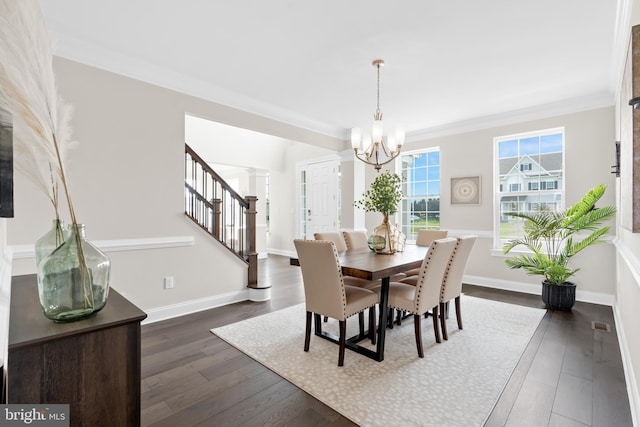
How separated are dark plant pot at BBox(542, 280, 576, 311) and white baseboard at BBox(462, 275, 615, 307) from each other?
52cm

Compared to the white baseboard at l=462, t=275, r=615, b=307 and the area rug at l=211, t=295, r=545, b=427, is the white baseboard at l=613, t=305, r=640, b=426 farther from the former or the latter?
the white baseboard at l=462, t=275, r=615, b=307

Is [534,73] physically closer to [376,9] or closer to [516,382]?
[376,9]

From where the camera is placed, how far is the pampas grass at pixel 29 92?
584mm

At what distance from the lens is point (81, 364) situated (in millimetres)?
898

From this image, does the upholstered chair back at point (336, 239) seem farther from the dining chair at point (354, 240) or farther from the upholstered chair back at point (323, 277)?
the upholstered chair back at point (323, 277)

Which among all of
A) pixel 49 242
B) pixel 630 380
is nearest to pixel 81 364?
pixel 49 242

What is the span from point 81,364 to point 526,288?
4987 mm

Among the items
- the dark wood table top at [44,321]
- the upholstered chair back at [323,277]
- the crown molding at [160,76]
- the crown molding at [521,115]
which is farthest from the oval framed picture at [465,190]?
the dark wood table top at [44,321]

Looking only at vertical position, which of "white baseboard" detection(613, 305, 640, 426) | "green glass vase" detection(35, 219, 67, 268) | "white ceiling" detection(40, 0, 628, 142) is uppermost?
"white ceiling" detection(40, 0, 628, 142)

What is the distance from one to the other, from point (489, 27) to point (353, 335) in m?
2.87

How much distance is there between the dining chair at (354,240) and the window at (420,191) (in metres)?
1.99

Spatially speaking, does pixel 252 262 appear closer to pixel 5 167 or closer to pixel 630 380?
pixel 5 167

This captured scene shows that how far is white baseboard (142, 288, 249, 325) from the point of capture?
3.16 m

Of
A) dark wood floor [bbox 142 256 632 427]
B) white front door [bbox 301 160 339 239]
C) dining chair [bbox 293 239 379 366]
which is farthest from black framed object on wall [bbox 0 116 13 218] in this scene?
white front door [bbox 301 160 339 239]
